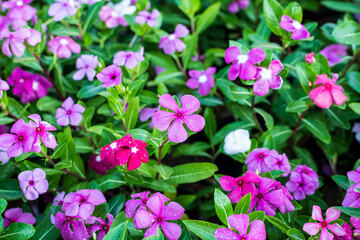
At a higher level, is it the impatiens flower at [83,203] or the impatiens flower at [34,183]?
the impatiens flower at [83,203]

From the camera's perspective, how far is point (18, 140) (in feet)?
4.05

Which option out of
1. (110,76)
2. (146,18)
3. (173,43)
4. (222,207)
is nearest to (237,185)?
(222,207)

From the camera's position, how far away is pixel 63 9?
167 cm

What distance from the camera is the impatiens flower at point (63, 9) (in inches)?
64.8

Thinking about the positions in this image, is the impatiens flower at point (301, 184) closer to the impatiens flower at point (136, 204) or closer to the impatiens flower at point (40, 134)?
the impatiens flower at point (136, 204)

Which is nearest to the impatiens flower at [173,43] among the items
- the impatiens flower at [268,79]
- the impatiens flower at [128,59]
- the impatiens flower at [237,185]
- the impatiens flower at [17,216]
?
the impatiens flower at [128,59]

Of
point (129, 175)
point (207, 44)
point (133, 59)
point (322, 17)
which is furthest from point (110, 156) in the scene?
point (322, 17)

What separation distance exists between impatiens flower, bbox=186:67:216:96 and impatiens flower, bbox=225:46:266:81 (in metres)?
0.29

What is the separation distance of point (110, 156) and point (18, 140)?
0.31 metres

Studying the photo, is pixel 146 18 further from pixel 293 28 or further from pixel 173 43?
pixel 293 28

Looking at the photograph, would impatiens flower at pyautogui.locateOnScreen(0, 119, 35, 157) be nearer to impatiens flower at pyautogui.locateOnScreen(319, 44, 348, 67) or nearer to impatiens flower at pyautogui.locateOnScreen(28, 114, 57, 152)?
impatiens flower at pyautogui.locateOnScreen(28, 114, 57, 152)

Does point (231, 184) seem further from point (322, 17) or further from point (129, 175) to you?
point (322, 17)

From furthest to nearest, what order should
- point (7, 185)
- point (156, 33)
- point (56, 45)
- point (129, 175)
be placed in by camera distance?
1. point (156, 33)
2. point (56, 45)
3. point (7, 185)
4. point (129, 175)

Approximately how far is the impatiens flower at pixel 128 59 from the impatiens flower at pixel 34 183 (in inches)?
→ 18.8
